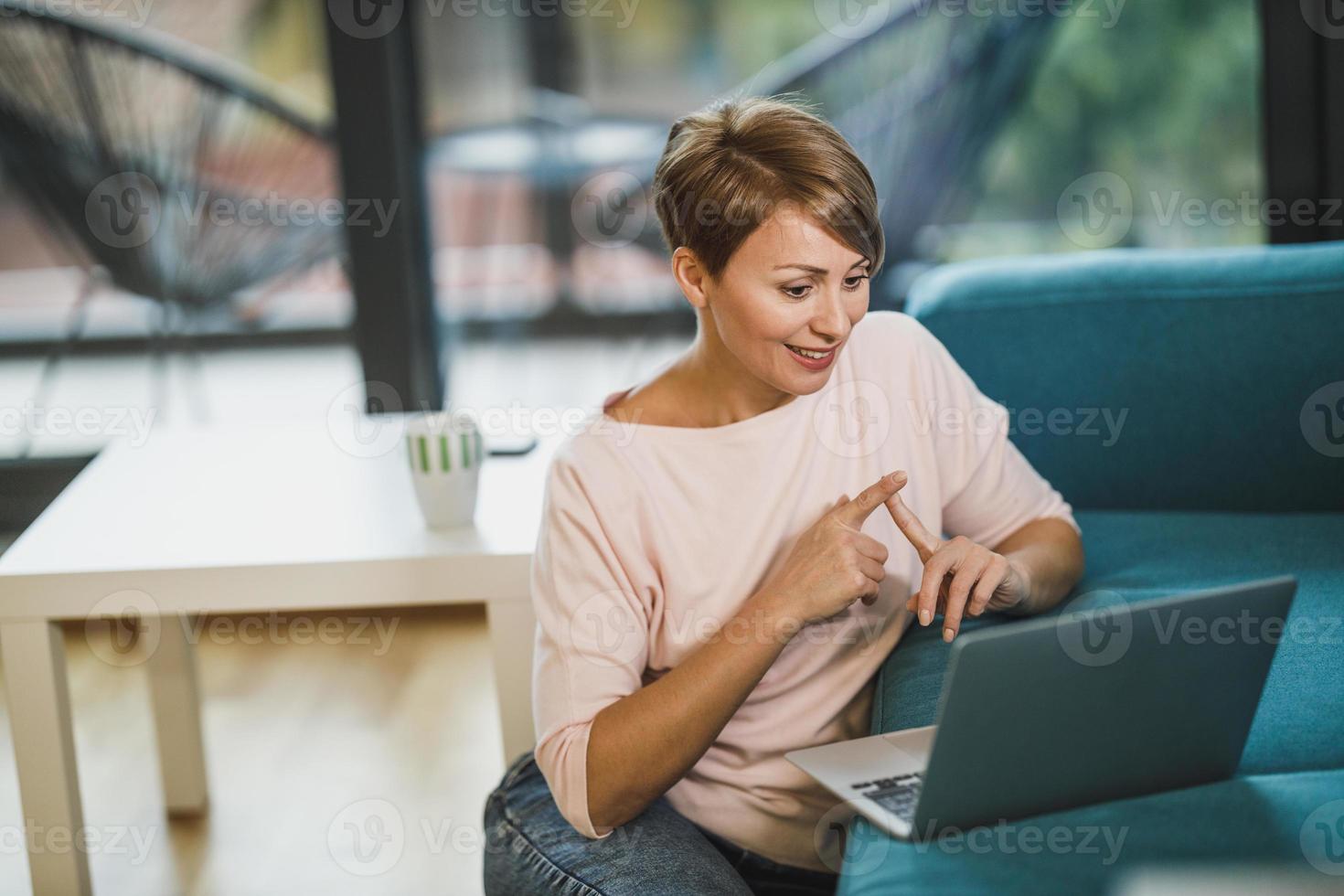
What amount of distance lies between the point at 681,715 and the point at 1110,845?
400mm

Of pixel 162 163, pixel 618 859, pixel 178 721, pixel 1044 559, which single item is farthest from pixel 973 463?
pixel 162 163

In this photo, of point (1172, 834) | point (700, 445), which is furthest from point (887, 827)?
point (700, 445)

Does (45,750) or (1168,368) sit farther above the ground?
(1168,368)

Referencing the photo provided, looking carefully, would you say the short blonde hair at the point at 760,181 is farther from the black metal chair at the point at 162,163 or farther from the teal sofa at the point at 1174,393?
the black metal chair at the point at 162,163

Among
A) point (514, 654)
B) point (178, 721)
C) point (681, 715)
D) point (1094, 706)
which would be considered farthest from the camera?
point (178, 721)

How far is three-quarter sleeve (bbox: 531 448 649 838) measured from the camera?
1.29m

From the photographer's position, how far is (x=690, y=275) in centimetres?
137

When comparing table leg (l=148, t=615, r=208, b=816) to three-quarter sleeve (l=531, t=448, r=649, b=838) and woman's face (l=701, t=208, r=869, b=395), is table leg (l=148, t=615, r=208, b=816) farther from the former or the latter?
woman's face (l=701, t=208, r=869, b=395)

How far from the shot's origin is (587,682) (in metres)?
1.30

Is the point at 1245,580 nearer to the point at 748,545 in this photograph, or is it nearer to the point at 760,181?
the point at 748,545

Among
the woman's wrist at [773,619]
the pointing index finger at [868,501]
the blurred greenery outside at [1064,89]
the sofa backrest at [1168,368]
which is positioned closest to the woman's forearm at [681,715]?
the woman's wrist at [773,619]

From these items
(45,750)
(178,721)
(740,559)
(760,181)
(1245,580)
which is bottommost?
(178,721)

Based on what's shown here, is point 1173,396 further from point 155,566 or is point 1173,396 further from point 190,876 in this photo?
point 190,876

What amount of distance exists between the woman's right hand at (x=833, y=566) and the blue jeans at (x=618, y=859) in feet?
0.77
